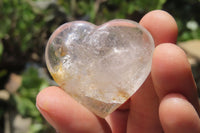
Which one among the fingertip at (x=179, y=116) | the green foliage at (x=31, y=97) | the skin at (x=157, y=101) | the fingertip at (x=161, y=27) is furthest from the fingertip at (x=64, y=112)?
the green foliage at (x=31, y=97)

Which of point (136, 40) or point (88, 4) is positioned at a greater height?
point (136, 40)

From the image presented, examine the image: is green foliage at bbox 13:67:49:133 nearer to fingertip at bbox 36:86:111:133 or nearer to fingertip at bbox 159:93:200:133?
fingertip at bbox 36:86:111:133

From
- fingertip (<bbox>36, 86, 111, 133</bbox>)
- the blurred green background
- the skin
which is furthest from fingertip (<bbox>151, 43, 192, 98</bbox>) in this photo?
the blurred green background

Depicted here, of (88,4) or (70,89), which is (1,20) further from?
(70,89)

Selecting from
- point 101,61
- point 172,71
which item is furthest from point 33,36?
point 172,71

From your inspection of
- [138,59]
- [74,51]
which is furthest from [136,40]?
[74,51]

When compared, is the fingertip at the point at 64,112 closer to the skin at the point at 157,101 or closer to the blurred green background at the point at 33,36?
the skin at the point at 157,101
